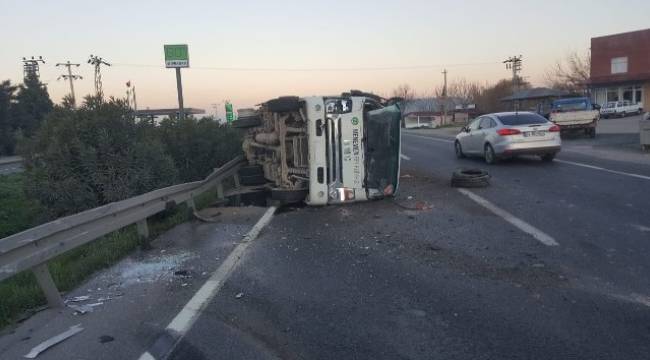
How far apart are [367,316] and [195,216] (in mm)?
5563

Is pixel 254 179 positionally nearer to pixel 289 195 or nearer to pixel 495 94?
pixel 289 195

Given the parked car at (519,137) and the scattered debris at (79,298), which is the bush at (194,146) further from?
the scattered debris at (79,298)

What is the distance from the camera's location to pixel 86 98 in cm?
997

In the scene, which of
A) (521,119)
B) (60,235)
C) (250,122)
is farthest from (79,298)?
(521,119)

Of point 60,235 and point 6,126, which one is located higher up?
point 6,126

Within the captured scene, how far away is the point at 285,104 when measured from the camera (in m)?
9.99

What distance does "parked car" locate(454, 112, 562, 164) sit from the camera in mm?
16016

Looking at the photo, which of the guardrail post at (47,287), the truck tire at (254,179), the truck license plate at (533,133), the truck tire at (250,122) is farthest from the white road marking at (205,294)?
the truck license plate at (533,133)

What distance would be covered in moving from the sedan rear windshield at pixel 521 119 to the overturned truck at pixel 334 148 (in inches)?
276

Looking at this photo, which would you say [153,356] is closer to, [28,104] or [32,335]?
[32,335]

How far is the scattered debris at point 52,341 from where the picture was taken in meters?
4.19

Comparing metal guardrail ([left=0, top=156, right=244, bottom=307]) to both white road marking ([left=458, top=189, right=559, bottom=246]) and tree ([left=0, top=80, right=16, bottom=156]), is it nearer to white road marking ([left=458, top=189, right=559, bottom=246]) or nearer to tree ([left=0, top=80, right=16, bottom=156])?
white road marking ([left=458, top=189, right=559, bottom=246])

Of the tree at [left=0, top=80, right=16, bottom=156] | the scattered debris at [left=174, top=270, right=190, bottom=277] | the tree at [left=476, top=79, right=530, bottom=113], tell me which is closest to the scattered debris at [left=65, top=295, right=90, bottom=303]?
the scattered debris at [left=174, top=270, right=190, bottom=277]

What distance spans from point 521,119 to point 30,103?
6137cm
